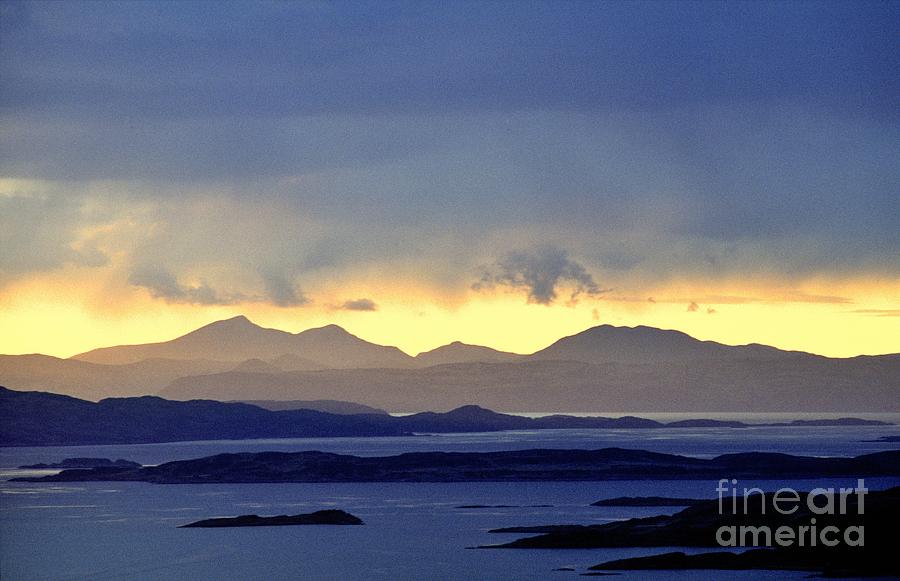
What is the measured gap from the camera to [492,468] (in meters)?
135

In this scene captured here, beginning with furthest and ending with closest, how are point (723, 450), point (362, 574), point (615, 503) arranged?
point (723, 450)
point (615, 503)
point (362, 574)

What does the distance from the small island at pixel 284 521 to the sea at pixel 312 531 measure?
1.07 metres

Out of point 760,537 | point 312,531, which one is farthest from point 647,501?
point 760,537

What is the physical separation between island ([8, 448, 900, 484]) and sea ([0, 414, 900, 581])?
2.31 metres

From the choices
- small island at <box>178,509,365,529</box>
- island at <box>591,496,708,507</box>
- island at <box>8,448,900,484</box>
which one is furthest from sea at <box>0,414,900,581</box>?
island at <box>8,448,900,484</box>

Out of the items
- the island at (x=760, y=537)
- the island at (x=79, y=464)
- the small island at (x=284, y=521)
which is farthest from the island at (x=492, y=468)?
the island at (x=760, y=537)

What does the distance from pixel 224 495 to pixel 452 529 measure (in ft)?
119

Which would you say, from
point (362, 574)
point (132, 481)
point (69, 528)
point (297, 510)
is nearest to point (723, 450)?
point (132, 481)

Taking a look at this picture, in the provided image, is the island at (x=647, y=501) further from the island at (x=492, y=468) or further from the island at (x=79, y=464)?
the island at (x=79, y=464)

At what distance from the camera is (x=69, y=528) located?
91.6 meters

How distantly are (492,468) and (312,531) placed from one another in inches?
1926

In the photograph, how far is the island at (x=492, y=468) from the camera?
128 m

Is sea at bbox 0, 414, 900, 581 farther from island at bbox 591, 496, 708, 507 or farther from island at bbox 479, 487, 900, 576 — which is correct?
island at bbox 591, 496, 708, 507

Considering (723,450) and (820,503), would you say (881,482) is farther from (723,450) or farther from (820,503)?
(723,450)
